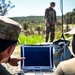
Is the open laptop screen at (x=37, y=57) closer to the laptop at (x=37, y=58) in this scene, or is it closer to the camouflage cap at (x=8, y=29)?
the laptop at (x=37, y=58)

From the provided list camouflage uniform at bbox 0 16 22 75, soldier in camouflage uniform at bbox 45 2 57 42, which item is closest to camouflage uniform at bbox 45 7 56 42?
soldier in camouflage uniform at bbox 45 2 57 42

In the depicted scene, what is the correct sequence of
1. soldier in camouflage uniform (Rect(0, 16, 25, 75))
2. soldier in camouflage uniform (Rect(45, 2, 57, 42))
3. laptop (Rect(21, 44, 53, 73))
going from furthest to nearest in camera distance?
soldier in camouflage uniform (Rect(45, 2, 57, 42)) < laptop (Rect(21, 44, 53, 73)) < soldier in camouflage uniform (Rect(0, 16, 25, 75))

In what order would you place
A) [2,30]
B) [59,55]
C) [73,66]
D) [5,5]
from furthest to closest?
[5,5] < [59,55] < [73,66] < [2,30]

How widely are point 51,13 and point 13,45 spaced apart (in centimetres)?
1036

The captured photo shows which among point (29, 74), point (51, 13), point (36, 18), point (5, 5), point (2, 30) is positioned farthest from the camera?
point (36, 18)

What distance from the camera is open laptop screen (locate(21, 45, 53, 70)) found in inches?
191

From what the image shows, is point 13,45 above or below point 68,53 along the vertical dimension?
above

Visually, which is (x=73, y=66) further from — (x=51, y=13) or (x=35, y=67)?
(x=51, y=13)

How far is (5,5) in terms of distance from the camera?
2928 cm

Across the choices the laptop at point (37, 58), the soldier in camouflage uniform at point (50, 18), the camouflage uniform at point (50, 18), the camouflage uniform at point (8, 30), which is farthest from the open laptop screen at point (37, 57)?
the camouflage uniform at point (50, 18)

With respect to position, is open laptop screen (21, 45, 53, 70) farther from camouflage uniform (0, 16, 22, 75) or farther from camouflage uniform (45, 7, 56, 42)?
camouflage uniform (45, 7, 56, 42)

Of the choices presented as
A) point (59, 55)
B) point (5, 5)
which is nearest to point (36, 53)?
point (59, 55)

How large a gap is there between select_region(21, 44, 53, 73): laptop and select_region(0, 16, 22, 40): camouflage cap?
10.9 ft

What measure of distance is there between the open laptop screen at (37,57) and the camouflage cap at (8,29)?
3.33 metres
